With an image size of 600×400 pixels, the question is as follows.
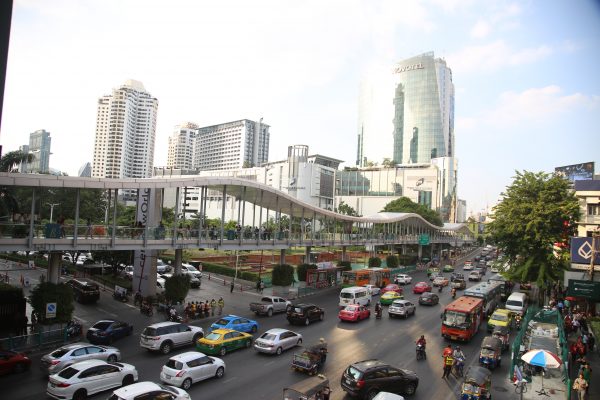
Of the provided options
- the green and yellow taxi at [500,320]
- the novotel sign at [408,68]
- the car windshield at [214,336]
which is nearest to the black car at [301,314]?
the car windshield at [214,336]

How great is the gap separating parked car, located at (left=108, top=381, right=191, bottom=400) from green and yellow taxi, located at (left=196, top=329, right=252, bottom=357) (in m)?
6.56

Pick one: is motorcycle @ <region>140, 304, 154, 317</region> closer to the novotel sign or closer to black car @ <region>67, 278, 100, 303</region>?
black car @ <region>67, 278, 100, 303</region>

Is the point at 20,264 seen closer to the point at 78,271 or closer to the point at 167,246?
the point at 78,271

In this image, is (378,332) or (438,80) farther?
(438,80)

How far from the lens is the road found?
55.9 ft

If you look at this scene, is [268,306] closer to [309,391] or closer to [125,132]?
[309,391]

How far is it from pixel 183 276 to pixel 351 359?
14.7 metres

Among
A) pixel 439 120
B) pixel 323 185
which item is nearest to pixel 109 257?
pixel 323 185

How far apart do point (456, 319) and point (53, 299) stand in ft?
75.2

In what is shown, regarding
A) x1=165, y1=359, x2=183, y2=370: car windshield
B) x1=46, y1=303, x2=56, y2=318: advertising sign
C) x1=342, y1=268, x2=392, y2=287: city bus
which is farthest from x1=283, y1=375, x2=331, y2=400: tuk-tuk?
x1=342, y1=268, x2=392, y2=287: city bus

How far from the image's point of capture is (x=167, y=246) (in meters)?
28.0

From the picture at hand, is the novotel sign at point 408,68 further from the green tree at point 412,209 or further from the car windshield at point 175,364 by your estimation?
the car windshield at point 175,364

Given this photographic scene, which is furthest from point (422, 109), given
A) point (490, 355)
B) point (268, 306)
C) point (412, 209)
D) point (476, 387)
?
point (476, 387)

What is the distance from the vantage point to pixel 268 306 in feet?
103
